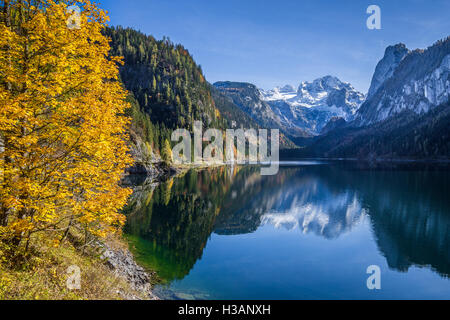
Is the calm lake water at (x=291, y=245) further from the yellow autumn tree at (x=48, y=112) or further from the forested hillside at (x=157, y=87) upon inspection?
the forested hillside at (x=157, y=87)

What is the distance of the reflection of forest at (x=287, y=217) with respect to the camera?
83.9ft

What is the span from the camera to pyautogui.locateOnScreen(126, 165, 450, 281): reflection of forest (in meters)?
25.6

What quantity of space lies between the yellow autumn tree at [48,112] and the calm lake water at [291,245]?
994 cm

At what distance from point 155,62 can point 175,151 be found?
9161cm

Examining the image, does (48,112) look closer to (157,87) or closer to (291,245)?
(291,245)

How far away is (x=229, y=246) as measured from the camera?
95.0ft

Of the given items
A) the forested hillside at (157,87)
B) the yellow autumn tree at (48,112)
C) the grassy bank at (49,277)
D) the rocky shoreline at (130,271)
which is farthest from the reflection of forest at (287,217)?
the forested hillside at (157,87)

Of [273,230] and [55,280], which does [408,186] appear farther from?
[55,280]

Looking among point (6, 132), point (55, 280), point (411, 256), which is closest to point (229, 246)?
point (411, 256)

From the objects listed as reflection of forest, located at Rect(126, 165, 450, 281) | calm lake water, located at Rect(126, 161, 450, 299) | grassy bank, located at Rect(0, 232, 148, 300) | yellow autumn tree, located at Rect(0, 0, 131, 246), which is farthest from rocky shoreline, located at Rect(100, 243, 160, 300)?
yellow autumn tree, located at Rect(0, 0, 131, 246)

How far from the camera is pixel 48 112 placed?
1162 centimetres

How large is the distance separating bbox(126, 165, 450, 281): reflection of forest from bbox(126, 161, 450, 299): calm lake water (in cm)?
13

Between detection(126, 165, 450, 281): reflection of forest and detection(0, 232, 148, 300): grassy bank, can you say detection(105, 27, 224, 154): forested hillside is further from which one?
detection(0, 232, 148, 300): grassy bank

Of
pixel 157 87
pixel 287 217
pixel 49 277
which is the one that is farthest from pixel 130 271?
pixel 157 87
